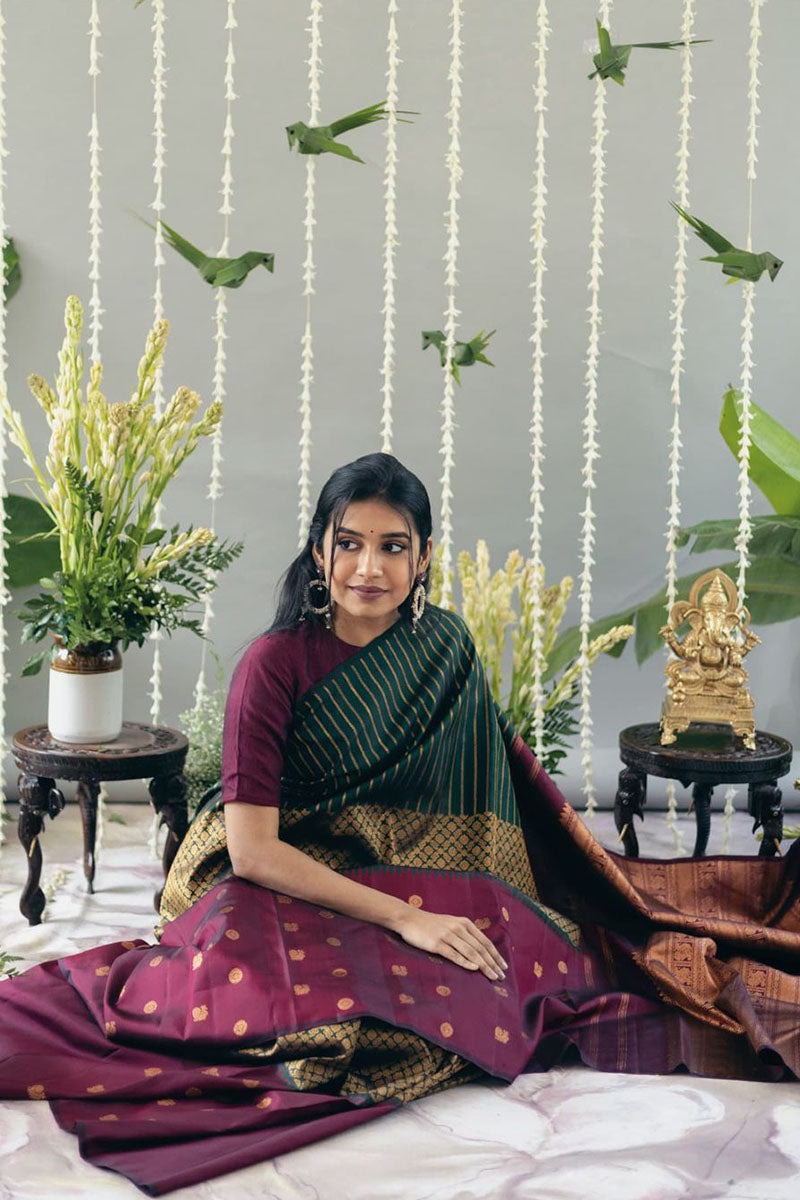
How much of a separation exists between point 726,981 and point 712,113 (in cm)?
263

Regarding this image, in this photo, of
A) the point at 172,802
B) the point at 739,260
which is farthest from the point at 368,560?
the point at 739,260

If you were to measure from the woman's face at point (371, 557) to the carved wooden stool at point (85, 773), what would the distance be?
75 centimetres

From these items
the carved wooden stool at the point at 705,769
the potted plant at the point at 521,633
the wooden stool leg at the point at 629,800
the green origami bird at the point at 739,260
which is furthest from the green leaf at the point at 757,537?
the green origami bird at the point at 739,260

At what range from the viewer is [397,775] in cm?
271

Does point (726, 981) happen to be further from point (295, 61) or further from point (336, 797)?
point (295, 61)

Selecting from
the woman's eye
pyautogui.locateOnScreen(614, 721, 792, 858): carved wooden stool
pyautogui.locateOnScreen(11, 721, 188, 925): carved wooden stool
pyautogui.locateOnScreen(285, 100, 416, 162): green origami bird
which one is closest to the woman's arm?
the woman's eye

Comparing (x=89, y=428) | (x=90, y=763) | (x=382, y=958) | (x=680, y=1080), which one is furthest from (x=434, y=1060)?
(x=89, y=428)

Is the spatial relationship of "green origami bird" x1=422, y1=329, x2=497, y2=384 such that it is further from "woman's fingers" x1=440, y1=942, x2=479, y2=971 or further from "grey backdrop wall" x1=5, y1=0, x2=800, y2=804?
"woman's fingers" x1=440, y1=942, x2=479, y2=971

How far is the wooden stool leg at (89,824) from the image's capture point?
3.39 m

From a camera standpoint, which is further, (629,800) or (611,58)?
(629,800)

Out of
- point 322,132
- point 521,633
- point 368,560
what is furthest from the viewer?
point 521,633

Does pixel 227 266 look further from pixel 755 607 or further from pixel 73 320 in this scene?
pixel 755 607

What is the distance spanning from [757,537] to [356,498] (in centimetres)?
167

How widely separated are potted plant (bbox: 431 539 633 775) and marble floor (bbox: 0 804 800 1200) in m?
1.25
